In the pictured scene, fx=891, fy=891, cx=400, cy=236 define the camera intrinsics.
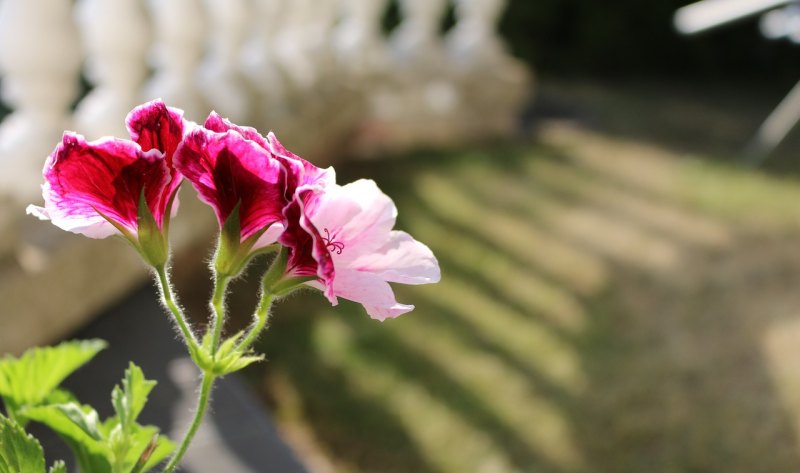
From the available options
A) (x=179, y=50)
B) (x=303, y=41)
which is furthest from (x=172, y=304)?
(x=303, y=41)

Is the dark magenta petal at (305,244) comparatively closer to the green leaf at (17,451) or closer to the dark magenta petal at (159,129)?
the dark magenta petal at (159,129)

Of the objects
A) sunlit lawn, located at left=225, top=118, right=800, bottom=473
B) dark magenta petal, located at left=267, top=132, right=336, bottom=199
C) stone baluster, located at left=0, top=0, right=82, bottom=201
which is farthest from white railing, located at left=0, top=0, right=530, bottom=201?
dark magenta petal, located at left=267, top=132, right=336, bottom=199

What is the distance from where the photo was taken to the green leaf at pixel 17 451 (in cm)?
52

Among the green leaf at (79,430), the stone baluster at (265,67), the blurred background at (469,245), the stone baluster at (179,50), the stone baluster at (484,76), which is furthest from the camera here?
the stone baluster at (484,76)

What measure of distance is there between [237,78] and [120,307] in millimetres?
1081

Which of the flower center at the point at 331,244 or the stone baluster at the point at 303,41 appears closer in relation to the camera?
the flower center at the point at 331,244

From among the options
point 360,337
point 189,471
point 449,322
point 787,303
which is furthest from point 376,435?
point 787,303

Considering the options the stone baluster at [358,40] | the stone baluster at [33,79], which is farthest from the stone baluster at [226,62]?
the stone baluster at [358,40]

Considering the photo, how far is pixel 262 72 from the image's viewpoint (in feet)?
10.5

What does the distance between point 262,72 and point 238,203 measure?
2.78 metres

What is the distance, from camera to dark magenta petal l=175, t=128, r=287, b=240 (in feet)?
1.57

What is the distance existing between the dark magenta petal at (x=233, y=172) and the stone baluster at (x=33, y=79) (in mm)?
1407

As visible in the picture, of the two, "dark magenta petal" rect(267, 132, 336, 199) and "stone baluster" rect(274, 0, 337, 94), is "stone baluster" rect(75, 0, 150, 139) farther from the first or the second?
"dark magenta petal" rect(267, 132, 336, 199)

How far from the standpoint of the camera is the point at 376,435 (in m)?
2.21
